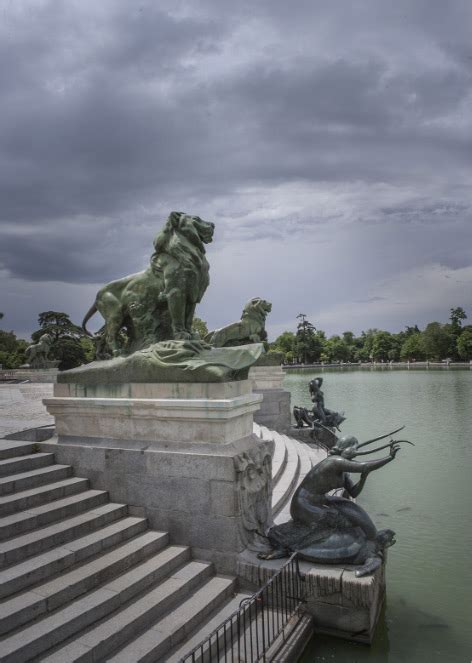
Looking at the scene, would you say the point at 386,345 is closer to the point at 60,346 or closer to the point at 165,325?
the point at 60,346

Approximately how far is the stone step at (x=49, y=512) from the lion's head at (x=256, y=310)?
9.31m

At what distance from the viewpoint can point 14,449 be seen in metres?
5.57

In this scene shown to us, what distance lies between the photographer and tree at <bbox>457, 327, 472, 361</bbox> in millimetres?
65500

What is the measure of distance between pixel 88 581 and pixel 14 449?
2.35 meters

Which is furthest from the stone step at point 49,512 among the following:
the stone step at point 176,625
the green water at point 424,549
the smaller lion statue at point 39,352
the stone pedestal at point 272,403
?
the smaller lion statue at point 39,352

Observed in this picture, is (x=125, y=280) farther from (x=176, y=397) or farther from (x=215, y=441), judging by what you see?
(x=215, y=441)

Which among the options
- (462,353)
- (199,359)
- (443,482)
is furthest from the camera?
(462,353)

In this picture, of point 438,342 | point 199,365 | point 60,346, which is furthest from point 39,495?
point 438,342

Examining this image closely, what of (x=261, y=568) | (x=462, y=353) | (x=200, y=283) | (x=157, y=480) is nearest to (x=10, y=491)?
(x=157, y=480)

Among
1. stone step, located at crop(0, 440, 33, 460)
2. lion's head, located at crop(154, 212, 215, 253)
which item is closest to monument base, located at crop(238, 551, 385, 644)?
stone step, located at crop(0, 440, 33, 460)

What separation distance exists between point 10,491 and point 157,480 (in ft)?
5.36

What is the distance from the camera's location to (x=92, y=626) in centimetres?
360

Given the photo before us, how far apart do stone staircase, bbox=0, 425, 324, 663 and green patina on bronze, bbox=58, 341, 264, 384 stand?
53.4 inches

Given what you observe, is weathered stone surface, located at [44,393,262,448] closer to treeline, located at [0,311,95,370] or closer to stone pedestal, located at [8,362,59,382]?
stone pedestal, located at [8,362,59,382]
